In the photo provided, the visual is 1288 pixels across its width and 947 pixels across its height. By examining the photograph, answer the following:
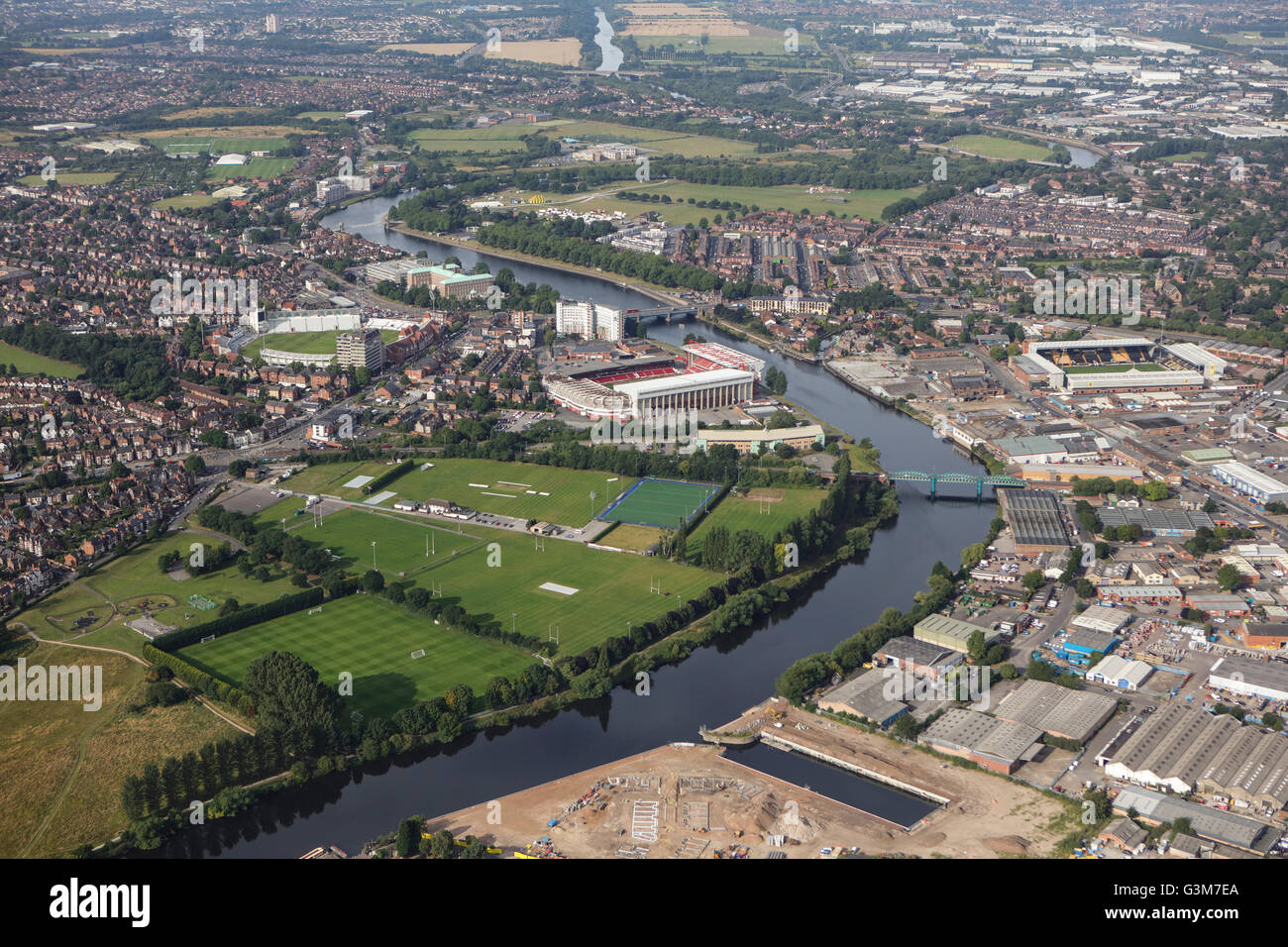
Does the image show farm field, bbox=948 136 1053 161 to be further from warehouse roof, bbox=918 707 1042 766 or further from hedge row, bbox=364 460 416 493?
warehouse roof, bbox=918 707 1042 766

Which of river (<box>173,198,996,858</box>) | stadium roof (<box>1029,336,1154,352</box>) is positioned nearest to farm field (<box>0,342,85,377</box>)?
river (<box>173,198,996,858</box>)

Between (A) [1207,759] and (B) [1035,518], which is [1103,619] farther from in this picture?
(A) [1207,759]

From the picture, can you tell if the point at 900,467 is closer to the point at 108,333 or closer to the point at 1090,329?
the point at 1090,329

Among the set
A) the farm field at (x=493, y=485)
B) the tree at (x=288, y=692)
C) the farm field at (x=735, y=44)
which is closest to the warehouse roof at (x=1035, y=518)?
the farm field at (x=493, y=485)

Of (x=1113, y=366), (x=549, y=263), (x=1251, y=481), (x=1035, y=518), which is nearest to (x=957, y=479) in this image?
(x=1035, y=518)

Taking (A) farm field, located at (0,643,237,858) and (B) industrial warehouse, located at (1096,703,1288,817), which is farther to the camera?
(B) industrial warehouse, located at (1096,703,1288,817)

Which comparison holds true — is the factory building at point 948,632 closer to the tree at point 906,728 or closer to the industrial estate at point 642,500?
the industrial estate at point 642,500
